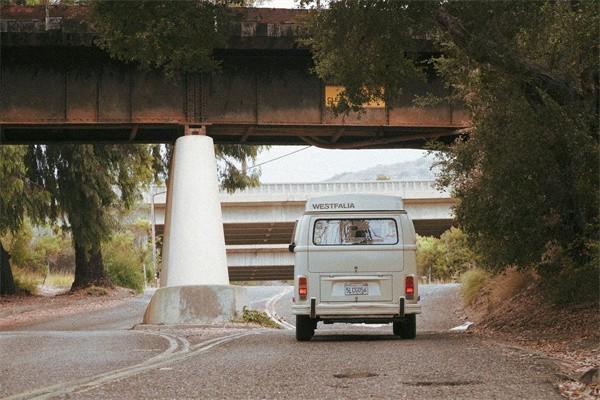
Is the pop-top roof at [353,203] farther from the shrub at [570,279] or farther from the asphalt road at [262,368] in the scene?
the shrub at [570,279]

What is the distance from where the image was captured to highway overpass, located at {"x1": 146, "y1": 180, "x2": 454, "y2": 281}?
5866 centimetres

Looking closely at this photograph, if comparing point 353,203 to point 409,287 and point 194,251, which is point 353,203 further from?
point 194,251

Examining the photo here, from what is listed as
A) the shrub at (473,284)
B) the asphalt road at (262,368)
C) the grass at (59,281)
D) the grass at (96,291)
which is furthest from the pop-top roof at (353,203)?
the grass at (59,281)

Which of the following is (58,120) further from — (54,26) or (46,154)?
(46,154)

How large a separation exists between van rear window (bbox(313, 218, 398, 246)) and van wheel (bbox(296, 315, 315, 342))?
4.48ft

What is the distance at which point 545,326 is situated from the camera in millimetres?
19375

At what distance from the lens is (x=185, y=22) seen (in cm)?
1602

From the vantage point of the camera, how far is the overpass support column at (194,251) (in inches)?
954

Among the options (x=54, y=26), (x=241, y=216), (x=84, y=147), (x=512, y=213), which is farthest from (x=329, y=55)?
(x=241, y=216)

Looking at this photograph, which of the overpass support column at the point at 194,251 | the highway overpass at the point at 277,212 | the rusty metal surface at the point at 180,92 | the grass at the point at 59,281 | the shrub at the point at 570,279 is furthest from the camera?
the highway overpass at the point at 277,212

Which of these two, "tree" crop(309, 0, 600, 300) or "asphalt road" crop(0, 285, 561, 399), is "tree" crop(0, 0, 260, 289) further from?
"asphalt road" crop(0, 285, 561, 399)

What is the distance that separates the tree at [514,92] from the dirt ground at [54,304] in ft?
46.4

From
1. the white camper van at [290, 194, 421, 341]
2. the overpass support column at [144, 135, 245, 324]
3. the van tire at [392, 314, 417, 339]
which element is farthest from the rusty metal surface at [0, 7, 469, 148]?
the van tire at [392, 314, 417, 339]

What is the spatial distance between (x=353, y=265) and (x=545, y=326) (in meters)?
3.99
